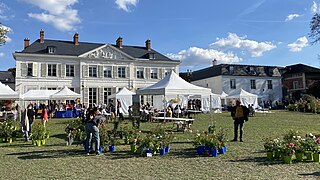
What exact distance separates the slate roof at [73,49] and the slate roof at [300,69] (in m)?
24.1

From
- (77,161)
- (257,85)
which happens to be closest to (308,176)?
(77,161)

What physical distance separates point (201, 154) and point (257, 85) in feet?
128

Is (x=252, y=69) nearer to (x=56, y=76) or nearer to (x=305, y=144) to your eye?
(x=56, y=76)

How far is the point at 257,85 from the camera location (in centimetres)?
4412

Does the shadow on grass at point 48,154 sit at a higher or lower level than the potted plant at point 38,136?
lower

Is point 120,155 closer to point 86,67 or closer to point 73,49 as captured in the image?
point 86,67

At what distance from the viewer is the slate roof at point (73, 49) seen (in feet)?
102

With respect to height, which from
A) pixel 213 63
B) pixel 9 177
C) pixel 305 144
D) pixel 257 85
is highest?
pixel 213 63

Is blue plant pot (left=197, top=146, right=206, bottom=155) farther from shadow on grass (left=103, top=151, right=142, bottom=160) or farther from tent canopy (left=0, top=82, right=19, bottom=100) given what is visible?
tent canopy (left=0, top=82, right=19, bottom=100)

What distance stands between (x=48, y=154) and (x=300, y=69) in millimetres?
47321

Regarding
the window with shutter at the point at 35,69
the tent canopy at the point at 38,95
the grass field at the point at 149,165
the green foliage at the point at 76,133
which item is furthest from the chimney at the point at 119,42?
the grass field at the point at 149,165

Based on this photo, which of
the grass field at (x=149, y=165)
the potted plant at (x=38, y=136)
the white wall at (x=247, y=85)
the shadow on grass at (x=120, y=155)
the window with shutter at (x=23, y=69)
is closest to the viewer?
the grass field at (x=149, y=165)

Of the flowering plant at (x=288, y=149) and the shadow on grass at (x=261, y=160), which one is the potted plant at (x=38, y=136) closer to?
the shadow on grass at (x=261, y=160)

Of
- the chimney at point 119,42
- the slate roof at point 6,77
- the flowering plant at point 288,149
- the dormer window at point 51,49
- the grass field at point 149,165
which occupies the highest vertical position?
the chimney at point 119,42
